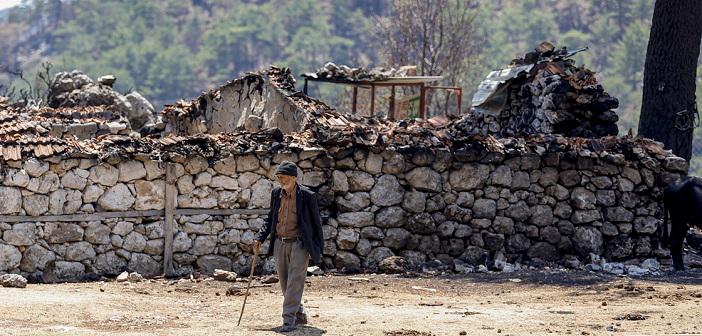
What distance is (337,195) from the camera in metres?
16.8

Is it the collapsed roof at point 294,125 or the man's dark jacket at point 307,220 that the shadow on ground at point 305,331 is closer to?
the man's dark jacket at point 307,220

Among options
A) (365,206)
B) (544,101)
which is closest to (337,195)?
(365,206)

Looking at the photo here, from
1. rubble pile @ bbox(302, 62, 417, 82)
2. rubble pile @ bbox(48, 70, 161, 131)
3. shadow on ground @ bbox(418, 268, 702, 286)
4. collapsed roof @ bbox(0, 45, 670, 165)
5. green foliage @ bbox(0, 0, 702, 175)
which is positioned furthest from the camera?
green foliage @ bbox(0, 0, 702, 175)

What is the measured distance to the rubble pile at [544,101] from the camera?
64.4 ft

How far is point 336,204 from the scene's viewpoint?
16734 mm

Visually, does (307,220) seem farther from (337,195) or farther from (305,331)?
(337,195)

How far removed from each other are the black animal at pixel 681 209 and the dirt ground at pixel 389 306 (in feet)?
1.81

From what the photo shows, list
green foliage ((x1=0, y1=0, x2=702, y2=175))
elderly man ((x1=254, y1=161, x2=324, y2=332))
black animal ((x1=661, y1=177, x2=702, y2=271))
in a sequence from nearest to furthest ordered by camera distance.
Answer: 1. elderly man ((x1=254, y1=161, x2=324, y2=332))
2. black animal ((x1=661, y1=177, x2=702, y2=271))
3. green foliage ((x1=0, y1=0, x2=702, y2=175))

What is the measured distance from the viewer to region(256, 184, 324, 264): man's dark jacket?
11.7 metres

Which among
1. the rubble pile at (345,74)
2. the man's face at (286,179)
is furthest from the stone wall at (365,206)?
the rubble pile at (345,74)

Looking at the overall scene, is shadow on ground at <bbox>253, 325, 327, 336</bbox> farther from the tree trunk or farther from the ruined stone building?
the tree trunk

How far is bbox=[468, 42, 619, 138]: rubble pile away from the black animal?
99.7 inches

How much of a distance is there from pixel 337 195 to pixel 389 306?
3298mm

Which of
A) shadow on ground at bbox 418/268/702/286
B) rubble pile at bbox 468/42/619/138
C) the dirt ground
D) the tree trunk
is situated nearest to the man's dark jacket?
the dirt ground
